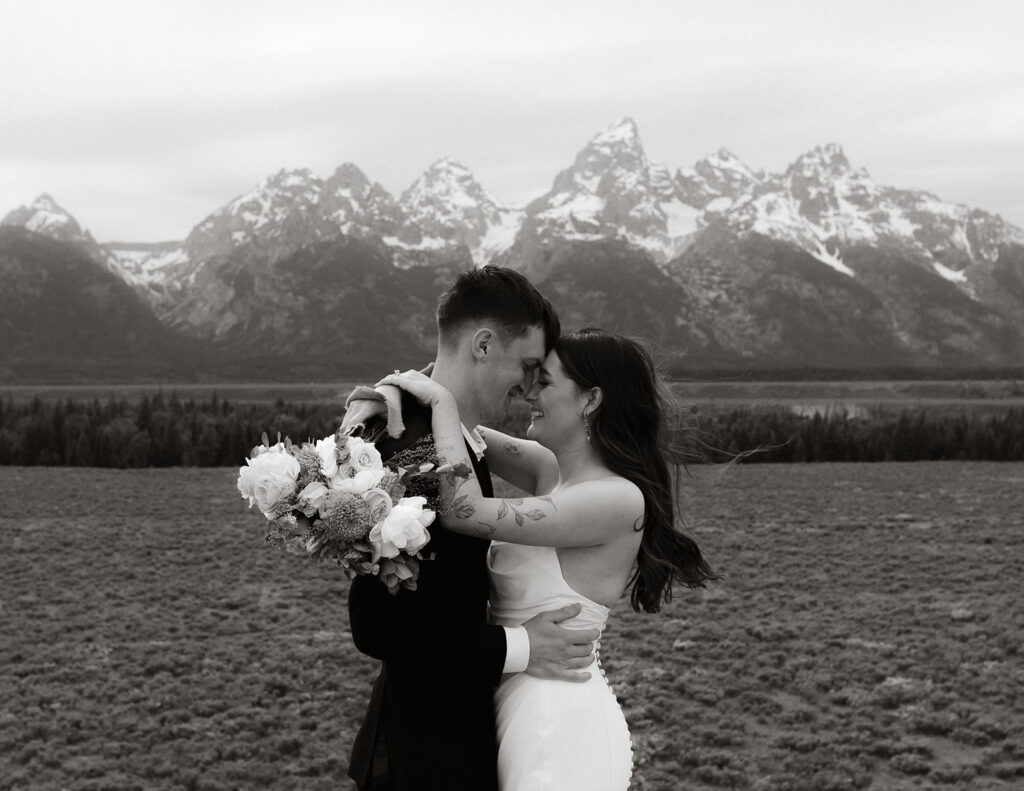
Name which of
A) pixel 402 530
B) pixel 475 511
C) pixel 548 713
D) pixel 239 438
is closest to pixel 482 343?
pixel 475 511

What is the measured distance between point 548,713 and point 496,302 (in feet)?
4.87

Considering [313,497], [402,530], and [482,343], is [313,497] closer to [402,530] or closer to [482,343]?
[402,530]

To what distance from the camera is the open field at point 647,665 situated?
10.1 meters

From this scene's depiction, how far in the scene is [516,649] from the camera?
145 inches

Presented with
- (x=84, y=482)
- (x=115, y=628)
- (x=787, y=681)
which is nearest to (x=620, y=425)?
(x=787, y=681)

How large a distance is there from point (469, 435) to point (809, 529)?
25.2m

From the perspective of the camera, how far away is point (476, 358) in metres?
3.96

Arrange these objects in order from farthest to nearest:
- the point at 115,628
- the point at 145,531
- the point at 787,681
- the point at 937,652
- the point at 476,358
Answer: the point at 145,531 → the point at 115,628 → the point at 937,652 → the point at 787,681 → the point at 476,358

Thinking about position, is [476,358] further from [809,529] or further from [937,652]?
[809,529]

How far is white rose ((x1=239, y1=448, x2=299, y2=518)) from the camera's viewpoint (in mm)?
3318

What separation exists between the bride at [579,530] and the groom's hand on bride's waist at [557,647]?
6 cm

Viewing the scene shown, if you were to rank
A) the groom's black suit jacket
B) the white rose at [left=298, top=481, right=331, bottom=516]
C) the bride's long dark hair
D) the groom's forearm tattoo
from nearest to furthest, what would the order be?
1. the white rose at [left=298, top=481, right=331, bottom=516]
2. the groom's black suit jacket
3. the groom's forearm tattoo
4. the bride's long dark hair

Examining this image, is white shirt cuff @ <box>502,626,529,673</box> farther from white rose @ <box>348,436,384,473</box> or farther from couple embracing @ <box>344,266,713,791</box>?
white rose @ <box>348,436,384,473</box>

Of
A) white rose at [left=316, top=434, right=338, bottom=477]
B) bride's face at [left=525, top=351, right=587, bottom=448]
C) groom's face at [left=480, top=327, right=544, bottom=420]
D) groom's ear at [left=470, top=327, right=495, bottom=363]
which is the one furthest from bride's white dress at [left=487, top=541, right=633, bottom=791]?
white rose at [left=316, top=434, right=338, bottom=477]
